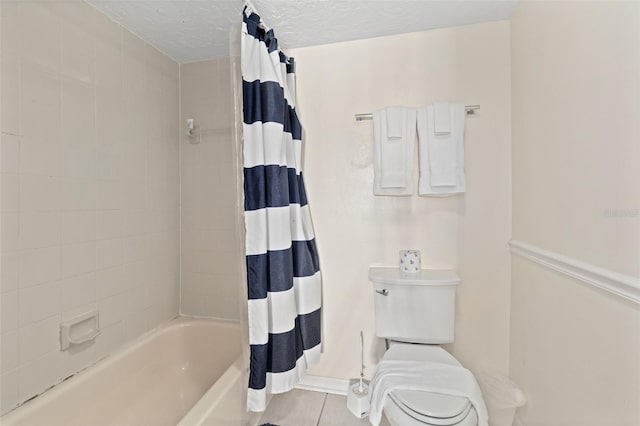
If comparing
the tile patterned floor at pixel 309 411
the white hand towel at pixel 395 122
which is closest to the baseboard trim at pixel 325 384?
the tile patterned floor at pixel 309 411

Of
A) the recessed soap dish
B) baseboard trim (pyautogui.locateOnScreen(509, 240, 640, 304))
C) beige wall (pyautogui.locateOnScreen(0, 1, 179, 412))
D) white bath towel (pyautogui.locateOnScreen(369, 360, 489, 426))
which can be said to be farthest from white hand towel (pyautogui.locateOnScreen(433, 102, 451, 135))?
the recessed soap dish

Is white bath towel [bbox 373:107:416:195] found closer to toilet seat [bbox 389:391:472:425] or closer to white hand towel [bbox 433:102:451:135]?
white hand towel [bbox 433:102:451:135]

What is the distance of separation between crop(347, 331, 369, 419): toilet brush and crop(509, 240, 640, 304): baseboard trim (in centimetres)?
96

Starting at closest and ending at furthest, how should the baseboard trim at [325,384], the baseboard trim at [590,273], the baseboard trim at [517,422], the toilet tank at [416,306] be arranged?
the baseboard trim at [590,273] < the baseboard trim at [517,422] < the toilet tank at [416,306] < the baseboard trim at [325,384]

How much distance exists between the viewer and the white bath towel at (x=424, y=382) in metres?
1.08

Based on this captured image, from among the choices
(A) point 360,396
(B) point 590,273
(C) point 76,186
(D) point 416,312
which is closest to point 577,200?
(B) point 590,273

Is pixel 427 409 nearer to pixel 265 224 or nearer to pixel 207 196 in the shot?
pixel 265 224

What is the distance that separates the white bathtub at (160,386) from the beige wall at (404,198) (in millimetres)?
627

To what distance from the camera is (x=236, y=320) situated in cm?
186

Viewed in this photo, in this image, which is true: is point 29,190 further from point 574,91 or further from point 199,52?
point 574,91

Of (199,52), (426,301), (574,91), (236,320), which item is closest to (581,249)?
(574,91)

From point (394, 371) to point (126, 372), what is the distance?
1.34 metres

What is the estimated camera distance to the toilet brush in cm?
141

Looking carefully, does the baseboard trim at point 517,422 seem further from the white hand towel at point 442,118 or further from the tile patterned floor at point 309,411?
the white hand towel at point 442,118
